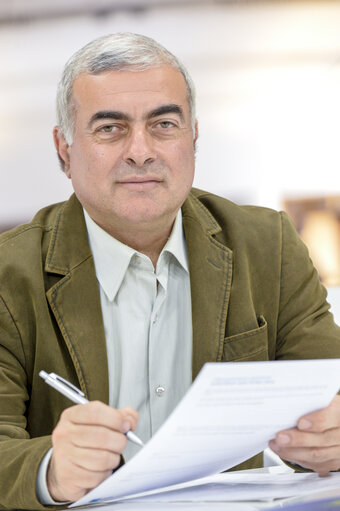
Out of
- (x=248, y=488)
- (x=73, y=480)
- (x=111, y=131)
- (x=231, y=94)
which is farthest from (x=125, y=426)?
(x=231, y=94)

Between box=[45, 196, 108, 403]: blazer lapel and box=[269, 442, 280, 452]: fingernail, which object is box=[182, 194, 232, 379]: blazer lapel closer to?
box=[45, 196, 108, 403]: blazer lapel

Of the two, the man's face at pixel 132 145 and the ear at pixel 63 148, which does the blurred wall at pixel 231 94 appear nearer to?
the ear at pixel 63 148

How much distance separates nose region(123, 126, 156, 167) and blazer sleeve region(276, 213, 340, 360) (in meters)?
0.51

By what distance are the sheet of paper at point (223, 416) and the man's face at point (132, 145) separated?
2.37 feet

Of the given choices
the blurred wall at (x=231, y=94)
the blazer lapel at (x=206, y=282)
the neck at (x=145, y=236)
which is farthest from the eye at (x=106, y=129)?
the blurred wall at (x=231, y=94)

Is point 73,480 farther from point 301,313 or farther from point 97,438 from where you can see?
point 301,313

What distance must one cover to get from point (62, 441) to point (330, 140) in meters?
1.94

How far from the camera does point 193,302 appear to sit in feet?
5.86

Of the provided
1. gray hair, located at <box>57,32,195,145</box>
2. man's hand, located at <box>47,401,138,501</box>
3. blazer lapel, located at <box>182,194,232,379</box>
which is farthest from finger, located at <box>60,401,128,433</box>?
gray hair, located at <box>57,32,195,145</box>

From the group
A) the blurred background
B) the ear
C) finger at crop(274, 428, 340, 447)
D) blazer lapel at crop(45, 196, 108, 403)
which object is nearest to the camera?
finger at crop(274, 428, 340, 447)

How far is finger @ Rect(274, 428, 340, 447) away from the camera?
48.2 inches

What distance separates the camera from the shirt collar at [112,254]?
178cm

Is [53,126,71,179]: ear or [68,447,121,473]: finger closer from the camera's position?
[68,447,121,473]: finger

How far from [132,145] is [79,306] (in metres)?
0.41
